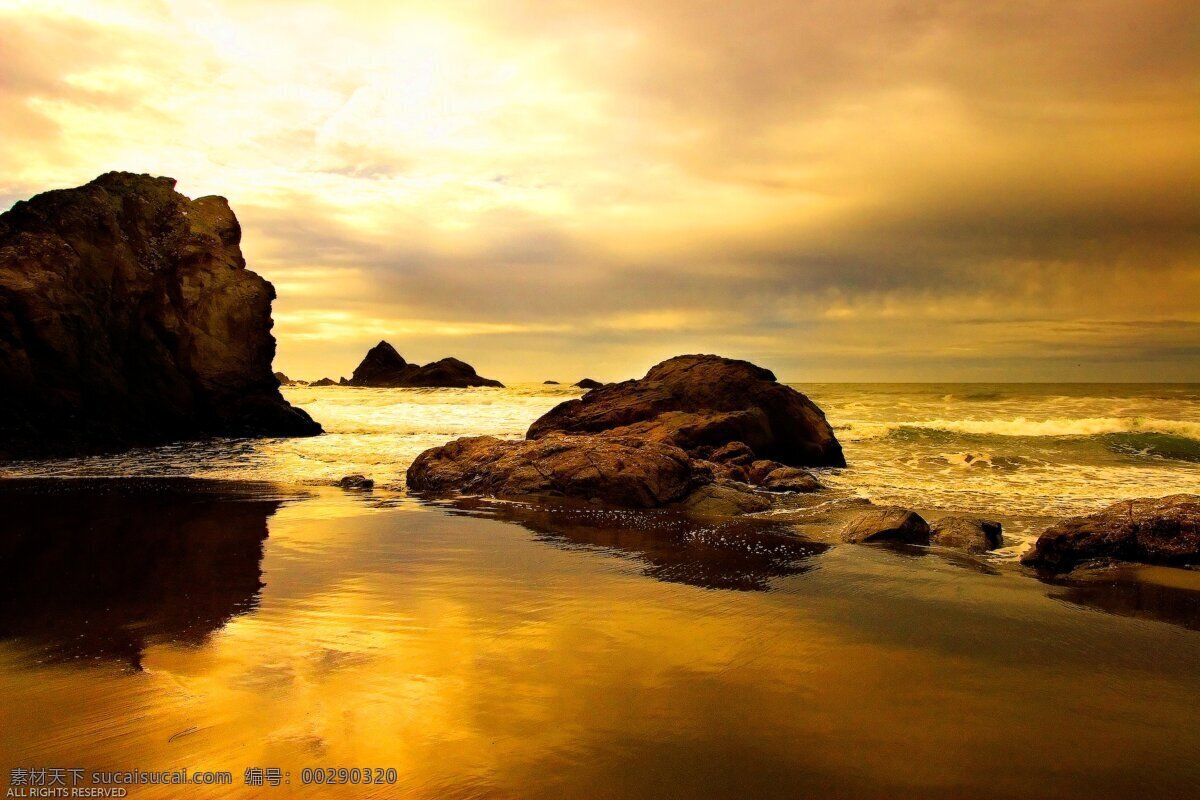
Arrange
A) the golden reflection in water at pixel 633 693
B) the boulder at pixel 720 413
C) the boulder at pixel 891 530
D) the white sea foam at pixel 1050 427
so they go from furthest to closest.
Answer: the white sea foam at pixel 1050 427 < the boulder at pixel 720 413 < the boulder at pixel 891 530 < the golden reflection in water at pixel 633 693

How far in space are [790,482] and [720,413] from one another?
3.55 meters

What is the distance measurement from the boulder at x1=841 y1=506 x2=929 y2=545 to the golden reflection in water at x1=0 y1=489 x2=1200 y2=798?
1.97 meters

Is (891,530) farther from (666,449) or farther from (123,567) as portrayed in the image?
Result: (123,567)

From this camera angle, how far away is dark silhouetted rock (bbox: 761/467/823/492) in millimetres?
11484

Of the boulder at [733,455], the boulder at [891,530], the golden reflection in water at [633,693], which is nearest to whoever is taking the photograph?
the golden reflection in water at [633,693]

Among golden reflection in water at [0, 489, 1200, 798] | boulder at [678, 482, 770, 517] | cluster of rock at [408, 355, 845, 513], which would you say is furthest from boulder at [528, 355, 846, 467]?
golden reflection in water at [0, 489, 1200, 798]

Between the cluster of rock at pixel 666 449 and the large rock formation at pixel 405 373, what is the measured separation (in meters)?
43.6

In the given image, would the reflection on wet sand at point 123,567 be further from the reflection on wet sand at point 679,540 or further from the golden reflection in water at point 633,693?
the reflection on wet sand at point 679,540

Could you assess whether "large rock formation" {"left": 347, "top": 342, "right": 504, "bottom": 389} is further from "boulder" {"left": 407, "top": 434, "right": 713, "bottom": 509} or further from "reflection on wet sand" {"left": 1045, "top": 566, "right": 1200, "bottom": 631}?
"reflection on wet sand" {"left": 1045, "top": 566, "right": 1200, "bottom": 631}

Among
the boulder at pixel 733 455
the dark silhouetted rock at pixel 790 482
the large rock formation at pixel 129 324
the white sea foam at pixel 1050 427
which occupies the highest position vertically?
the large rock formation at pixel 129 324

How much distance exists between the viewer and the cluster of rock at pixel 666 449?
994 centimetres

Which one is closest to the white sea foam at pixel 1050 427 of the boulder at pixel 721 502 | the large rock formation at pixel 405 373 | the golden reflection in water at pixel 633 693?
the boulder at pixel 721 502

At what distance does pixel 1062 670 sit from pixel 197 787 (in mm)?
4213

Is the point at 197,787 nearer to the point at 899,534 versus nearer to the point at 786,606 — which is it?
the point at 786,606
